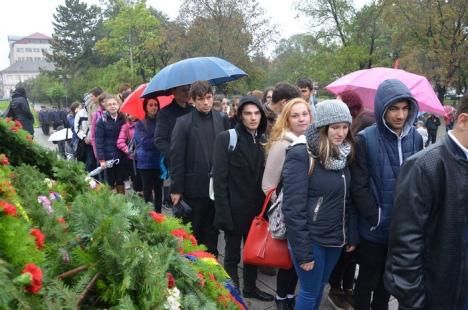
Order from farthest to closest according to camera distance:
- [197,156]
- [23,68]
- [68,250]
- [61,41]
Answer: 1. [23,68]
2. [61,41]
3. [197,156]
4. [68,250]

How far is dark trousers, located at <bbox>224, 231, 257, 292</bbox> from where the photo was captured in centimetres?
354

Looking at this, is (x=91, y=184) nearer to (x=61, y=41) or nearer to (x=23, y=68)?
(x=61, y=41)

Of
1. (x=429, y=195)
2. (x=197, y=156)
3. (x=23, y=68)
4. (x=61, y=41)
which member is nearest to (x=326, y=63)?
(x=197, y=156)

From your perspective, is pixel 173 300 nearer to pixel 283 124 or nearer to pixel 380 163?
pixel 380 163

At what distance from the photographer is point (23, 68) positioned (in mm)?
118500

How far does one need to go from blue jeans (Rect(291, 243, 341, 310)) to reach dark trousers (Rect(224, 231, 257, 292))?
2.63 feet

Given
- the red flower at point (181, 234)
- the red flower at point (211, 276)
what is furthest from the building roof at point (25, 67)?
the red flower at point (211, 276)

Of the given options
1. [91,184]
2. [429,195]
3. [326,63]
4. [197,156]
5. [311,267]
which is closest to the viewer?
[429,195]

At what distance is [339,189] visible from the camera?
270cm

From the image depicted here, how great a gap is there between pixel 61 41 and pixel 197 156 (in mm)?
57867

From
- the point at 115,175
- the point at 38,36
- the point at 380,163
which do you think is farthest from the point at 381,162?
the point at 38,36

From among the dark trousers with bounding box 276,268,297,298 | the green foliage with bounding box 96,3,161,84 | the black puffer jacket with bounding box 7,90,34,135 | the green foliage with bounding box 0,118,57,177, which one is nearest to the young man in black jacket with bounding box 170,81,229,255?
the dark trousers with bounding box 276,268,297,298

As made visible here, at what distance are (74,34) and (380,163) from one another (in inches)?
2320

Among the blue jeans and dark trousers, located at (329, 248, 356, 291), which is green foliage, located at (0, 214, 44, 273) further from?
dark trousers, located at (329, 248, 356, 291)
